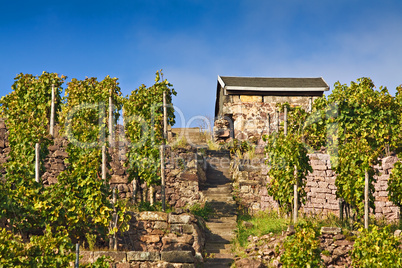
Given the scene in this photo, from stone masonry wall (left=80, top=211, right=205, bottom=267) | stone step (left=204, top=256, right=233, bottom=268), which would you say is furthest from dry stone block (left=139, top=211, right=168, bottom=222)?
stone step (left=204, top=256, right=233, bottom=268)

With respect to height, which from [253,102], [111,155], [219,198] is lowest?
[219,198]

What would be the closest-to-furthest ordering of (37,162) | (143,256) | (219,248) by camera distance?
(143,256) < (37,162) < (219,248)

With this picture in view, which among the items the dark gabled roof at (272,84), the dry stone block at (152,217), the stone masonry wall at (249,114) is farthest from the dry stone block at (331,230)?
the dark gabled roof at (272,84)

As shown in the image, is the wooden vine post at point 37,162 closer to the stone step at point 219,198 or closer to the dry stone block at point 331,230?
the stone step at point 219,198

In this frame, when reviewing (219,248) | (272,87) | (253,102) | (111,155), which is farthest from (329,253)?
(272,87)

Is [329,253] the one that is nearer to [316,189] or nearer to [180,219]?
[180,219]

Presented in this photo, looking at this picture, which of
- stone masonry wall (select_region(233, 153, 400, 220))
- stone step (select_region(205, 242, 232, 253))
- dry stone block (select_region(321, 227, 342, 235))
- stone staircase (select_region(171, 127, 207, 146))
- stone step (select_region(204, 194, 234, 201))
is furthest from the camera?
stone staircase (select_region(171, 127, 207, 146))

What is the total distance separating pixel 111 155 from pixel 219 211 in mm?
4199

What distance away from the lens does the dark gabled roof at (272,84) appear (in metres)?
25.2

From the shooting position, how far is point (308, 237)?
1116 centimetres

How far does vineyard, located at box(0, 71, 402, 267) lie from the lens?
11.8 m

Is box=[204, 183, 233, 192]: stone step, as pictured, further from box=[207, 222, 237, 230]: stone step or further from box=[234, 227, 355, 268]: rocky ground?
box=[234, 227, 355, 268]: rocky ground

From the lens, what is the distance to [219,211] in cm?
1633

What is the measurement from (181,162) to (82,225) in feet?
20.2
